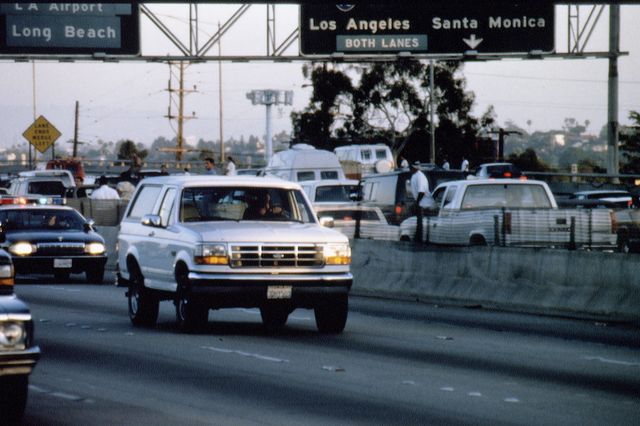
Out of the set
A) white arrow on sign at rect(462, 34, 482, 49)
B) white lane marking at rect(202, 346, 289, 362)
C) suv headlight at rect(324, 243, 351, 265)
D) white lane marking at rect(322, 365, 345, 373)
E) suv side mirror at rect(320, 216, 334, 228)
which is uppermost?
white arrow on sign at rect(462, 34, 482, 49)

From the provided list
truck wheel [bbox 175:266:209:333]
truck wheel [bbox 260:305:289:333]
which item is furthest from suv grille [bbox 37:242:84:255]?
truck wheel [bbox 175:266:209:333]

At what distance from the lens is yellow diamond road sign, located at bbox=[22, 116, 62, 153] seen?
155ft

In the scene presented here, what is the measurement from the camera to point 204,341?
1652cm

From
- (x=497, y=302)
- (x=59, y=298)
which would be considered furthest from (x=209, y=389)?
(x=59, y=298)

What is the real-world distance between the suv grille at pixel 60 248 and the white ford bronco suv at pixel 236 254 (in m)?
9.29

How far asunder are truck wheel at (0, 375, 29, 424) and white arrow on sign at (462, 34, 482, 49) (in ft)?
94.8

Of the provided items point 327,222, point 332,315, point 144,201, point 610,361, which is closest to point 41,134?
point 144,201

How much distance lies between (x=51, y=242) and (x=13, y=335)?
764 inches

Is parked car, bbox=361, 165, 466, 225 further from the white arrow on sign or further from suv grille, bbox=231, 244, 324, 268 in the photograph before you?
suv grille, bbox=231, 244, 324, 268

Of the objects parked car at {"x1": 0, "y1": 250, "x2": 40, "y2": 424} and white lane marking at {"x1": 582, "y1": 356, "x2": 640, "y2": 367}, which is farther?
white lane marking at {"x1": 582, "y1": 356, "x2": 640, "y2": 367}

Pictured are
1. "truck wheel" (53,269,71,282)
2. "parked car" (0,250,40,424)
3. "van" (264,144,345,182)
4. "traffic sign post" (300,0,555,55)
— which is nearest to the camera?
"parked car" (0,250,40,424)

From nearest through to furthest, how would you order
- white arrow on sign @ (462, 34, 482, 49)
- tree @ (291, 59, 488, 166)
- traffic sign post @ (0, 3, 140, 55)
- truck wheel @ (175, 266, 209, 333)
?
truck wheel @ (175, 266, 209, 333)
traffic sign post @ (0, 3, 140, 55)
white arrow on sign @ (462, 34, 482, 49)
tree @ (291, 59, 488, 166)

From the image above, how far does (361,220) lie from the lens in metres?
28.9

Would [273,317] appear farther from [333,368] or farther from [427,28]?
[427,28]
